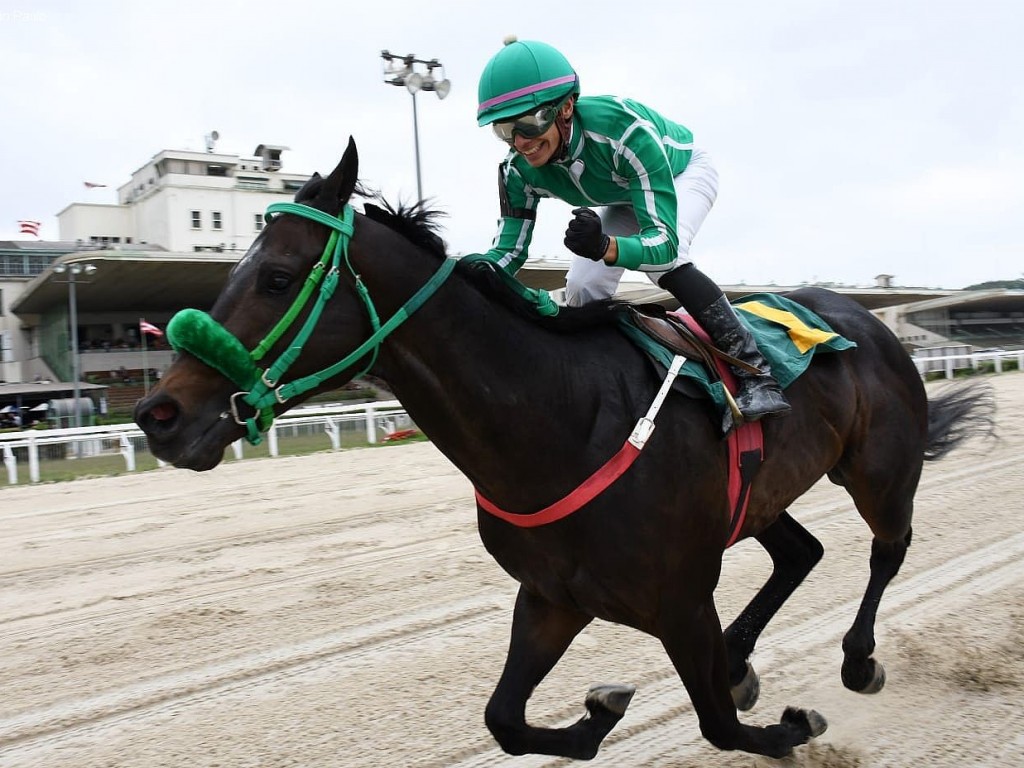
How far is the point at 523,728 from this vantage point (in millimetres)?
2812

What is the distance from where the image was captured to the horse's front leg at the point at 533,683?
2.81 metres

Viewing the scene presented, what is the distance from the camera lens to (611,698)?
10.1 feet

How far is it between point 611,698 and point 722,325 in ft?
4.27

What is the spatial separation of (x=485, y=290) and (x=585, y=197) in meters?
0.62

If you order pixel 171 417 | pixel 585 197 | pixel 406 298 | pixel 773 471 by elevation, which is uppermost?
pixel 585 197

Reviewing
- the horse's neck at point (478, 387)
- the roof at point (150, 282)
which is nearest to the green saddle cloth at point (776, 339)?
the horse's neck at point (478, 387)

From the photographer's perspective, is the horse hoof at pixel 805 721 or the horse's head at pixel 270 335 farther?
the horse hoof at pixel 805 721

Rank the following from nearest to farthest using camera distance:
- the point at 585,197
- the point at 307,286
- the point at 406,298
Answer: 1. the point at 307,286
2. the point at 406,298
3. the point at 585,197

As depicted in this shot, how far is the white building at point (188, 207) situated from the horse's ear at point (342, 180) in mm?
43375

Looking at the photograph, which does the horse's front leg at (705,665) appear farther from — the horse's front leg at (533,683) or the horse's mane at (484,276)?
the horse's mane at (484,276)

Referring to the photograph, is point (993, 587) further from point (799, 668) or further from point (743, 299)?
point (743, 299)

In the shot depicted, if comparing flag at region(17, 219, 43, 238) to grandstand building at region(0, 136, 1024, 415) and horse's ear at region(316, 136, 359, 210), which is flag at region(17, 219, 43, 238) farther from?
horse's ear at region(316, 136, 359, 210)

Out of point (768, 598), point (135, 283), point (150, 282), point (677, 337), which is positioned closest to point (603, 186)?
point (677, 337)

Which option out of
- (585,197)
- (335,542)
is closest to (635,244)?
(585,197)
